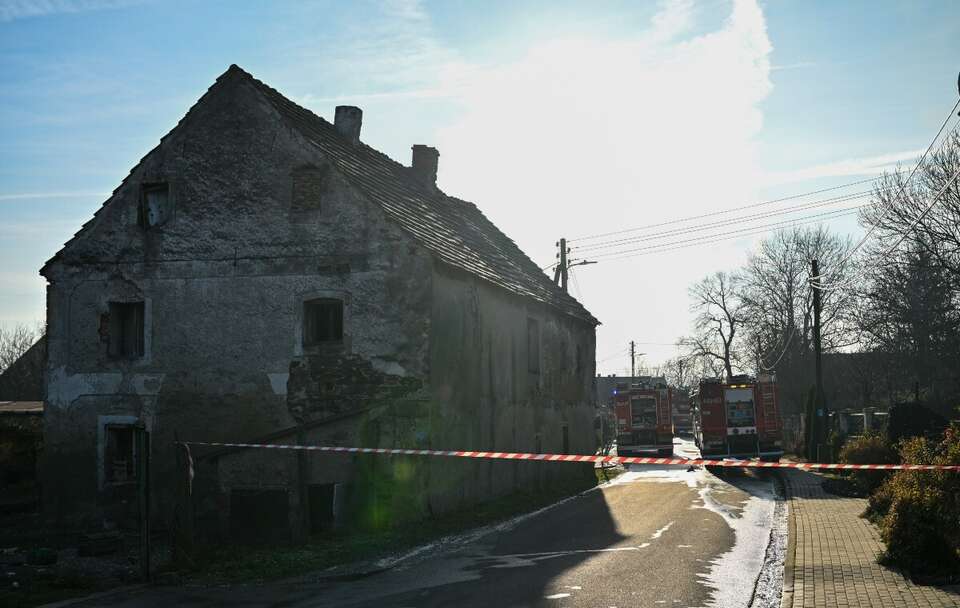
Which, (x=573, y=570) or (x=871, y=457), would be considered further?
→ (x=871, y=457)

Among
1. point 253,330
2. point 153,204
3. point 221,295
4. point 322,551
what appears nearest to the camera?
point 322,551

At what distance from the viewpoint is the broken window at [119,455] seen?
1902 cm

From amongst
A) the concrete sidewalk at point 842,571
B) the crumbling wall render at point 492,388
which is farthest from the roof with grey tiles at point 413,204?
the concrete sidewalk at point 842,571

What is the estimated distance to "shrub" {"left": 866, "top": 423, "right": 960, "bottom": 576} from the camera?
10398 mm

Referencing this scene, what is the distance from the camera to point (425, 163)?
2828cm

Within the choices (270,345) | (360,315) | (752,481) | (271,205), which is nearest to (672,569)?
(360,315)

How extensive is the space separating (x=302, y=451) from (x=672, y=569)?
21.4 ft

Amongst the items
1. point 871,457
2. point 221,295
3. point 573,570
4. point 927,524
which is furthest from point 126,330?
point 871,457

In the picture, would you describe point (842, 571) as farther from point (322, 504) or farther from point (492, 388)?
point (492, 388)

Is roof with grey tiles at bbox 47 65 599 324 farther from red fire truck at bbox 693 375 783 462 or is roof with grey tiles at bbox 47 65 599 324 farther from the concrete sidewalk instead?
the concrete sidewalk

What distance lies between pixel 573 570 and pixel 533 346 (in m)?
14.5

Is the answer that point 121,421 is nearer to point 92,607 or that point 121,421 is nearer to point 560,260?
point 92,607

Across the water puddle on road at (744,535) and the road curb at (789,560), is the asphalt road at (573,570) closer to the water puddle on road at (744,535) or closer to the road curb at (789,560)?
the water puddle on road at (744,535)

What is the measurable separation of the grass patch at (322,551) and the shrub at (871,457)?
7999mm
